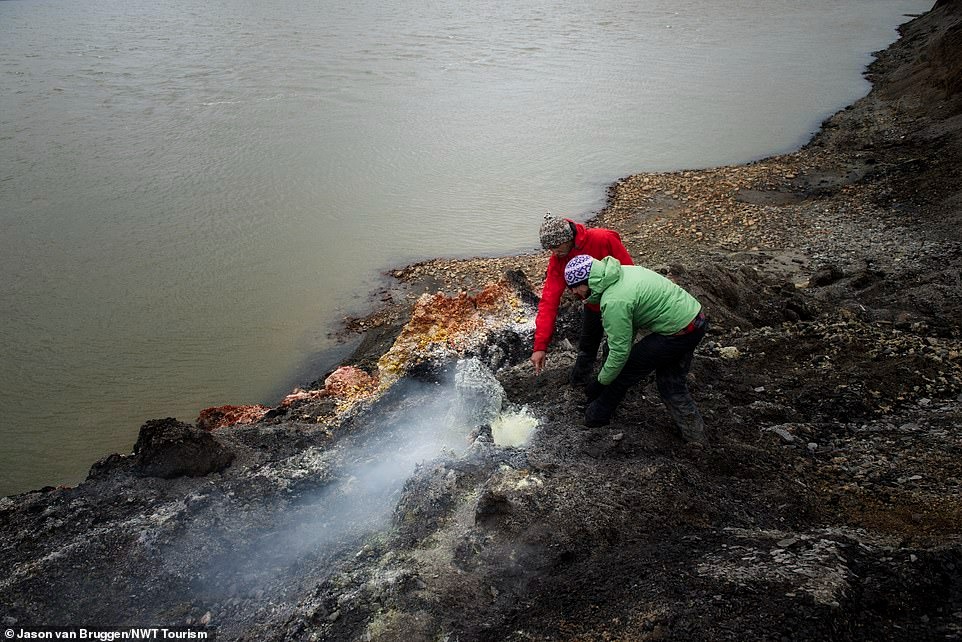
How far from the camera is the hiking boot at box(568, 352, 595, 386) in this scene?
495cm

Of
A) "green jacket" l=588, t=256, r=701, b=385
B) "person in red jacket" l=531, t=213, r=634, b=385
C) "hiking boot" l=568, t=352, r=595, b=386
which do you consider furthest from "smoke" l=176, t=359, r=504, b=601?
"green jacket" l=588, t=256, r=701, b=385

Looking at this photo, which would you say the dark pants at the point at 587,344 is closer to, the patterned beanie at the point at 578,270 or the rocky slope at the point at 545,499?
the rocky slope at the point at 545,499

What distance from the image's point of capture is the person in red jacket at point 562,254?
14.0 ft

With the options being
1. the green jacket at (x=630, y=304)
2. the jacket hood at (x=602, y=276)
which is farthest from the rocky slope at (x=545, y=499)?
the jacket hood at (x=602, y=276)

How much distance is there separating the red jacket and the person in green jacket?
1.85 ft

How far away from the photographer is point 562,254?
4352 mm

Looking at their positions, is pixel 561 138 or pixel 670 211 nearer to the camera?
pixel 670 211

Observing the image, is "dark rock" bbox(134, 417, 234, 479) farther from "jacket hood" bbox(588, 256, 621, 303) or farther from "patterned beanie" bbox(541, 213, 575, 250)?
"jacket hood" bbox(588, 256, 621, 303)

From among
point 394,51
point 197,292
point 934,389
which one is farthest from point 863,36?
point 197,292

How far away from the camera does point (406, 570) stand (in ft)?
11.5

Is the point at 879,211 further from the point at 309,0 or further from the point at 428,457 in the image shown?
the point at 309,0

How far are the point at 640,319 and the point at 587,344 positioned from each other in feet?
3.37

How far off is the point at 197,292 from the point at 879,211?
1040 cm

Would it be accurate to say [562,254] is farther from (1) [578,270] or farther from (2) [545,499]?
(2) [545,499]
